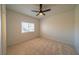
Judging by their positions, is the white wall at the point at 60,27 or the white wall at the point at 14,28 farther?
the white wall at the point at 60,27

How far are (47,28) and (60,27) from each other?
159 centimetres

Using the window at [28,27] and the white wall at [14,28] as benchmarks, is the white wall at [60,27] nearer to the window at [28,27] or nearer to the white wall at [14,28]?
the window at [28,27]

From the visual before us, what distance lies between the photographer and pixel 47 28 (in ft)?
20.8

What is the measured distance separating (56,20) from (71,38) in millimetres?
1795

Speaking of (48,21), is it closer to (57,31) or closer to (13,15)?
(57,31)

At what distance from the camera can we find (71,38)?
4.17 m

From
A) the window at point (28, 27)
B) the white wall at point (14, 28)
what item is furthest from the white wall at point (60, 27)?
the white wall at point (14, 28)

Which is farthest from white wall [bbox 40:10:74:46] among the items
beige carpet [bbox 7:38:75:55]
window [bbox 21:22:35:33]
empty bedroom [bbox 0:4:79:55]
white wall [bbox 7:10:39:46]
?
white wall [bbox 7:10:39:46]

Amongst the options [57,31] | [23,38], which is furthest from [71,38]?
[23,38]

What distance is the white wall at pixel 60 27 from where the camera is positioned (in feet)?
13.8

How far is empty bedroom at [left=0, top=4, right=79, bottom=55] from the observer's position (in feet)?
11.0

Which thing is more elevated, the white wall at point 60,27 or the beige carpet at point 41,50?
the white wall at point 60,27

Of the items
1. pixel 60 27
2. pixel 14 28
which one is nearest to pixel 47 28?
pixel 60 27

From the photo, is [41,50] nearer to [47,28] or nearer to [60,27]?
[60,27]
